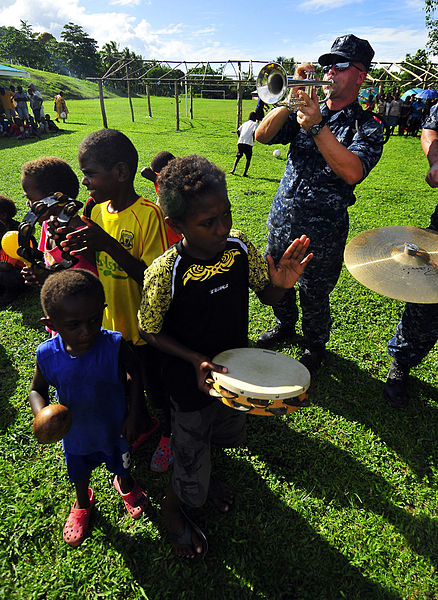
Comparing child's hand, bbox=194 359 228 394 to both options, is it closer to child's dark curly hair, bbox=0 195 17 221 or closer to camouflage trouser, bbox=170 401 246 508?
camouflage trouser, bbox=170 401 246 508

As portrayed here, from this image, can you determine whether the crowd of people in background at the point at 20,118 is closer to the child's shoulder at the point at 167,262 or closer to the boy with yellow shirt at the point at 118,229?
the boy with yellow shirt at the point at 118,229

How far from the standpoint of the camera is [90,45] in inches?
3435

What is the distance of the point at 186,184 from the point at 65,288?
32.9 inches

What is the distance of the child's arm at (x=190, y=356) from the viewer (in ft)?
6.00

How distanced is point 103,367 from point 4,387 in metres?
2.22

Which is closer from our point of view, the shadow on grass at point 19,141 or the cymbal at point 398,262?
the cymbal at point 398,262

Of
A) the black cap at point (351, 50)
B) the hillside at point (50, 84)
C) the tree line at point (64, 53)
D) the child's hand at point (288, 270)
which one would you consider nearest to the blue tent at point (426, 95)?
the black cap at point (351, 50)

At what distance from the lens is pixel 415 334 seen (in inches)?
129

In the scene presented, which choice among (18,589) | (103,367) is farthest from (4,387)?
(103,367)

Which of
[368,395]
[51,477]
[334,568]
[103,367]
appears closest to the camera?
[103,367]

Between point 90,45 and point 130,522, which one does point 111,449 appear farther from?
point 90,45

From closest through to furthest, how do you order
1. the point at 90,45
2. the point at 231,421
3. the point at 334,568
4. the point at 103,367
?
1. the point at 103,367
2. the point at 334,568
3. the point at 231,421
4. the point at 90,45

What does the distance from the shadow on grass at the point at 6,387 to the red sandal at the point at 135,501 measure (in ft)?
4.60

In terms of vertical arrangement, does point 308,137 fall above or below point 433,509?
above
